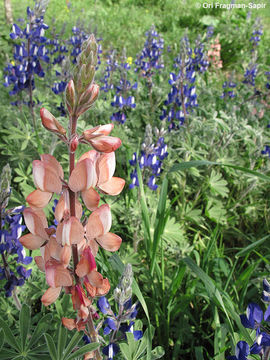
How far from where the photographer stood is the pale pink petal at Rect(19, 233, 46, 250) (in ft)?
3.02

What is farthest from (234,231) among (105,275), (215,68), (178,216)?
(215,68)

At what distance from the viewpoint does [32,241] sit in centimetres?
93

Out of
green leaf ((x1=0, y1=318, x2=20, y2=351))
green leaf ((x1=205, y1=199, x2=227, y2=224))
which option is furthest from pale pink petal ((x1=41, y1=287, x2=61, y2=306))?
green leaf ((x1=205, y1=199, x2=227, y2=224))

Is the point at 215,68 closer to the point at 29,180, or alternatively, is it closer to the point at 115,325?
the point at 29,180

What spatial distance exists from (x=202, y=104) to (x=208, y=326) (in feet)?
8.65

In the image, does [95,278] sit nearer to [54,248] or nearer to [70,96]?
[54,248]

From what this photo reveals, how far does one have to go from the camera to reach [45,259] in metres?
Result: 0.94

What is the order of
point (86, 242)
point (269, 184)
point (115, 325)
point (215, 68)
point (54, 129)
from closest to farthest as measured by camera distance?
1. point (54, 129)
2. point (86, 242)
3. point (115, 325)
4. point (269, 184)
5. point (215, 68)

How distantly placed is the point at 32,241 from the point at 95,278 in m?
0.21

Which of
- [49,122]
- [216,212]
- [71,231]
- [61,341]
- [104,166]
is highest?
[49,122]

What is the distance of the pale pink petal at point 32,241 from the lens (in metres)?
0.92

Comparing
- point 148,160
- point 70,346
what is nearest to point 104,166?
point 70,346

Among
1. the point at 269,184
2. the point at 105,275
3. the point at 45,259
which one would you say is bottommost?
the point at 269,184

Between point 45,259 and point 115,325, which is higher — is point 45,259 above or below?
above
